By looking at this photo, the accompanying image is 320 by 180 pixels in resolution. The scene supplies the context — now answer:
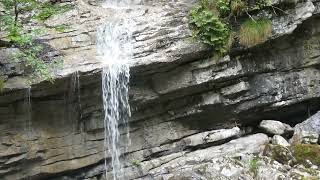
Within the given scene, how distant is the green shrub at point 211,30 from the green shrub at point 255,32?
424mm

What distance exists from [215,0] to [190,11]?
2.33 feet

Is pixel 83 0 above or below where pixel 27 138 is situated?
above

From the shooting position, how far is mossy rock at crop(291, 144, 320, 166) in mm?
9758

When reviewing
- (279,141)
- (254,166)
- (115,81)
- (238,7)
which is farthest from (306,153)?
(115,81)

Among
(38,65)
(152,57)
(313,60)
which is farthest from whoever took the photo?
(313,60)

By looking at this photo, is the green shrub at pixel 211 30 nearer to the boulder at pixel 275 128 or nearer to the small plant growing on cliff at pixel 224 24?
the small plant growing on cliff at pixel 224 24

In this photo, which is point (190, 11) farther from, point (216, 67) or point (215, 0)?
point (216, 67)

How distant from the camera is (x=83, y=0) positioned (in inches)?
492

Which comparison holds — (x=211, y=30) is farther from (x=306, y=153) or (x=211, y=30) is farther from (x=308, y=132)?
(x=306, y=153)

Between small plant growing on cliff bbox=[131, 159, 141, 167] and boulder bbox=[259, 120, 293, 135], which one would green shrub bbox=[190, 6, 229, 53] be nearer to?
boulder bbox=[259, 120, 293, 135]

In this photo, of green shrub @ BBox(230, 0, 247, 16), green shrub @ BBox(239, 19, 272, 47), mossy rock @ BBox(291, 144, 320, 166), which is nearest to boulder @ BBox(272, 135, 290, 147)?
mossy rock @ BBox(291, 144, 320, 166)

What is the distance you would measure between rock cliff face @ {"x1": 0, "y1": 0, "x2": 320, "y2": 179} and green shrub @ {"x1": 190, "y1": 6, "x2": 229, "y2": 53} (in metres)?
0.24

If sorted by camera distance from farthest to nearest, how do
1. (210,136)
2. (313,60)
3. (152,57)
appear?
(313,60), (210,136), (152,57)

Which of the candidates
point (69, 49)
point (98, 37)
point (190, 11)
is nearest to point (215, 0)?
point (190, 11)
